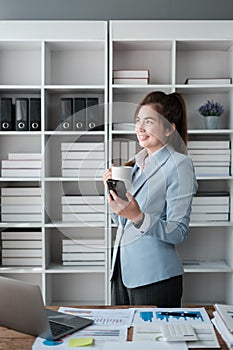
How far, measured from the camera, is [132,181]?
2.27m

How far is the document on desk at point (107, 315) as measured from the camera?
73.4 inches

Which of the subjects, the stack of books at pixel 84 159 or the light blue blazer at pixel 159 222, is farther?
the stack of books at pixel 84 159

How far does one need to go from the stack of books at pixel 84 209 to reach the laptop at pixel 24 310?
1108 mm

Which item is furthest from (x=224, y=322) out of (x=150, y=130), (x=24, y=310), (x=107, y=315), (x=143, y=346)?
(x=150, y=130)

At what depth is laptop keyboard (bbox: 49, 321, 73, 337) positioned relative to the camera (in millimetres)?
1741

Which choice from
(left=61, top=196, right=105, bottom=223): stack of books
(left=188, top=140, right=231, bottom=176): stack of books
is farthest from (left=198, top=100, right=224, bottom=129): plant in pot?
(left=61, top=196, right=105, bottom=223): stack of books

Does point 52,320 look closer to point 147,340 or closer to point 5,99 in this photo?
point 147,340

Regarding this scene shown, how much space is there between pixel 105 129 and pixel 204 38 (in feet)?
2.99

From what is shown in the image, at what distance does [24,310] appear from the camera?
5.42ft

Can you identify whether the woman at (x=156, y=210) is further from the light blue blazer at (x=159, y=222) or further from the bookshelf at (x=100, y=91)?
the bookshelf at (x=100, y=91)

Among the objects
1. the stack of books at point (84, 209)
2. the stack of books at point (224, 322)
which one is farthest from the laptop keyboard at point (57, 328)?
the stack of books at point (84, 209)

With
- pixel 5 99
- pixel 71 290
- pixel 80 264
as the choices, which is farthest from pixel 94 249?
pixel 5 99

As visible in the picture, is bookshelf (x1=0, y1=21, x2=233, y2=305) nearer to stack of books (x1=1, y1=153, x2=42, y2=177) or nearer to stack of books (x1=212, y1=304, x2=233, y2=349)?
stack of books (x1=1, y1=153, x2=42, y2=177)

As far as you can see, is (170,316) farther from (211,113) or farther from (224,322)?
(211,113)
